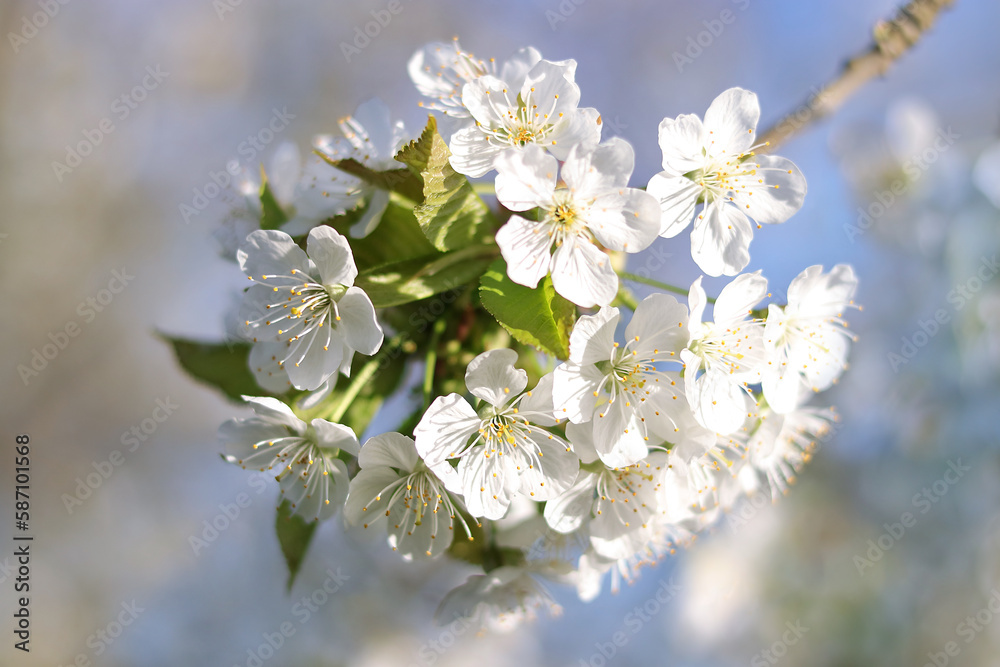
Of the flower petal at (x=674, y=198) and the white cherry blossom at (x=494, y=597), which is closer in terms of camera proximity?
the flower petal at (x=674, y=198)

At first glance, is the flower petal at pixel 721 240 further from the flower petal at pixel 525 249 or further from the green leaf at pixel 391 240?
the green leaf at pixel 391 240

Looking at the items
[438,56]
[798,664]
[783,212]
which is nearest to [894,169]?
[783,212]

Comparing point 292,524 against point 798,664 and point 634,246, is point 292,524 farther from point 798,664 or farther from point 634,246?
point 798,664

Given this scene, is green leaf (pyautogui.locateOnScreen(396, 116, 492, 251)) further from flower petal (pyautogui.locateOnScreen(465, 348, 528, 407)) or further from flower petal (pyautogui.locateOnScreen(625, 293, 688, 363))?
flower petal (pyautogui.locateOnScreen(625, 293, 688, 363))
